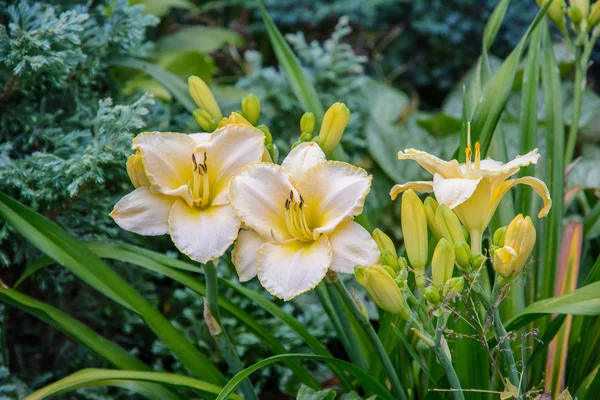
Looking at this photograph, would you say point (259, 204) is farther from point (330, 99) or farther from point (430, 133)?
point (430, 133)

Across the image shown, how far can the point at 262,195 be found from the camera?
0.86 m

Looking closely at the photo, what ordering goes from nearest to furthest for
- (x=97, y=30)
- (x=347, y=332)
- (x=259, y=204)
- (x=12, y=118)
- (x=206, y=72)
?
1. (x=259, y=204)
2. (x=347, y=332)
3. (x=12, y=118)
4. (x=97, y=30)
5. (x=206, y=72)

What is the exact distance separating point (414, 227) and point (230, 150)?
0.99 feet

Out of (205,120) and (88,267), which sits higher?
(205,120)

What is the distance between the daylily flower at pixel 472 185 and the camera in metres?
0.85

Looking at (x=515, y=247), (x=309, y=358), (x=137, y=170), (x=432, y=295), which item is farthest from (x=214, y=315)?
(x=515, y=247)

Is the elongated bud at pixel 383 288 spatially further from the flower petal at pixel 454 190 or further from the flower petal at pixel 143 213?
the flower petal at pixel 143 213

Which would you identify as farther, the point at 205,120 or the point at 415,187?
the point at 205,120

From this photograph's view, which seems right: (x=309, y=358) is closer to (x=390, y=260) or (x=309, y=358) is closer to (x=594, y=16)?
(x=390, y=260)

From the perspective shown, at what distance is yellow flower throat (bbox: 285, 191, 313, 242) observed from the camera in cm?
86

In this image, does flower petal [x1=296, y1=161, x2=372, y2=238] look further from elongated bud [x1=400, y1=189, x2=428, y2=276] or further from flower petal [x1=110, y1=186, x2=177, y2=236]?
flower petal [x1=110, y1=186, x2=177, y2=236]

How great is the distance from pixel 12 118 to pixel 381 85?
4.89 ft

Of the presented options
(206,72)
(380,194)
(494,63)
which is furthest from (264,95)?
(494,63)

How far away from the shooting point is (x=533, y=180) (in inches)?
35.4
